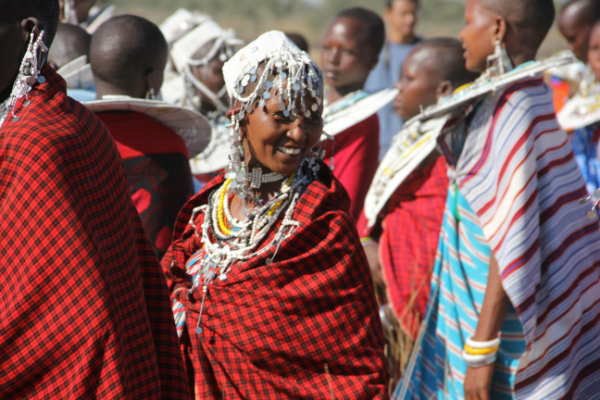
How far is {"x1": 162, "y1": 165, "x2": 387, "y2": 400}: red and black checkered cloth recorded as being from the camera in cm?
307

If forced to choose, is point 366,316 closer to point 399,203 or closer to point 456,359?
point 456,359

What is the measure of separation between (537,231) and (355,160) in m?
1.86

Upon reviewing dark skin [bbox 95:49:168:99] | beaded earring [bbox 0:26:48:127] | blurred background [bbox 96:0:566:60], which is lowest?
blurred background [bbox 96:0:566:60]

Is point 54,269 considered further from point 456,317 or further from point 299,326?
point 456,317

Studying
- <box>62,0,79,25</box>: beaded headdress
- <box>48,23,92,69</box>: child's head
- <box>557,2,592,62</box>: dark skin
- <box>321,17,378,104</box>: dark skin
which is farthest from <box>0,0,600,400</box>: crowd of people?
<box>557,2,592,62</box>: dark skin

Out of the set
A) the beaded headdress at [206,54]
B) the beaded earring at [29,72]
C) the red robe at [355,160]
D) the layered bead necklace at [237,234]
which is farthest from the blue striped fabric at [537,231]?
the beaded headdress at [206,54]

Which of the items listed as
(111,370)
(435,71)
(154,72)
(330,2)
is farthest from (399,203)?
(330,2)

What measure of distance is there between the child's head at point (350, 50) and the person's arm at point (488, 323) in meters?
2.51

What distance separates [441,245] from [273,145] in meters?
1.26

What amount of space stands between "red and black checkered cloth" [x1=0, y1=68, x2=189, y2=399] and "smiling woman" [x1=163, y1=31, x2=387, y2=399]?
95 cm

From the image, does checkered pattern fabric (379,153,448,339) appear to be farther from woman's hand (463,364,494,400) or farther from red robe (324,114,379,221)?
woman's hand (463,364,494,400)

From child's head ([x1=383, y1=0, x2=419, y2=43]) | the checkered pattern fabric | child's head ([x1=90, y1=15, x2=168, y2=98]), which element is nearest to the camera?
child's head ([x1=90, y1=15, x2=168, y2=98])

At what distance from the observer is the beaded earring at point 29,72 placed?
7.04 ft

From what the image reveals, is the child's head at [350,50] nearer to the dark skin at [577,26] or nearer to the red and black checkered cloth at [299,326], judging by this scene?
the dark skin at [577,26]
